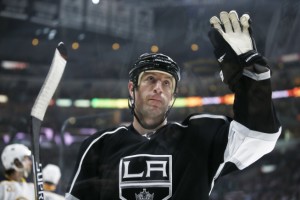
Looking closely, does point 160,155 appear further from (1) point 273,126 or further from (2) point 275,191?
(2) point 275,191

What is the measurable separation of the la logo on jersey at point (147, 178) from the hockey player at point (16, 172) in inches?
60.2

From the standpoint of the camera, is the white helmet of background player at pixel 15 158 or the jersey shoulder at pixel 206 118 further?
the white helmet of background player at pixel 15 158

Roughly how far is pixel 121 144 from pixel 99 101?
1091 millimetres

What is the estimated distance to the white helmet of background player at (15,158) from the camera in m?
2.94

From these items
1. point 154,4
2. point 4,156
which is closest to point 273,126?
point 154,4

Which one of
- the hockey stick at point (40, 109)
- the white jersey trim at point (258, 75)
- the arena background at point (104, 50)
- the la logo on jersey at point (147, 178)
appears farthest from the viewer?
the arena background at point (104, 50)

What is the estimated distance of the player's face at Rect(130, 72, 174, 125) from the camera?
62.5 inches

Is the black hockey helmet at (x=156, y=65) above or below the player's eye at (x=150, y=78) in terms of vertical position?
above

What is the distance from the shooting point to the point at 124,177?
4.93 ft

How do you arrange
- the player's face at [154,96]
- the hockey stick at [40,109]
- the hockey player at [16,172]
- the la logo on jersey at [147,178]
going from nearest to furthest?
the la logo on jersey at [147,178] < the player's face at [154,96] < the hockey stick at [40,109] < the hockey player at [16,172]

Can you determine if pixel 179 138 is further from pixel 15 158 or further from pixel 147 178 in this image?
pixel 15 158

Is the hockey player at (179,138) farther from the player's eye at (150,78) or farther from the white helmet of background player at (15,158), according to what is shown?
the white helmet of background player at (15,158)

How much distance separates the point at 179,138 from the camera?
1.52m

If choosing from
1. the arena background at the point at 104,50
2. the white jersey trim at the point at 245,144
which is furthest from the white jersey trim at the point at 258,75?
the arena background at the point at 104,50
